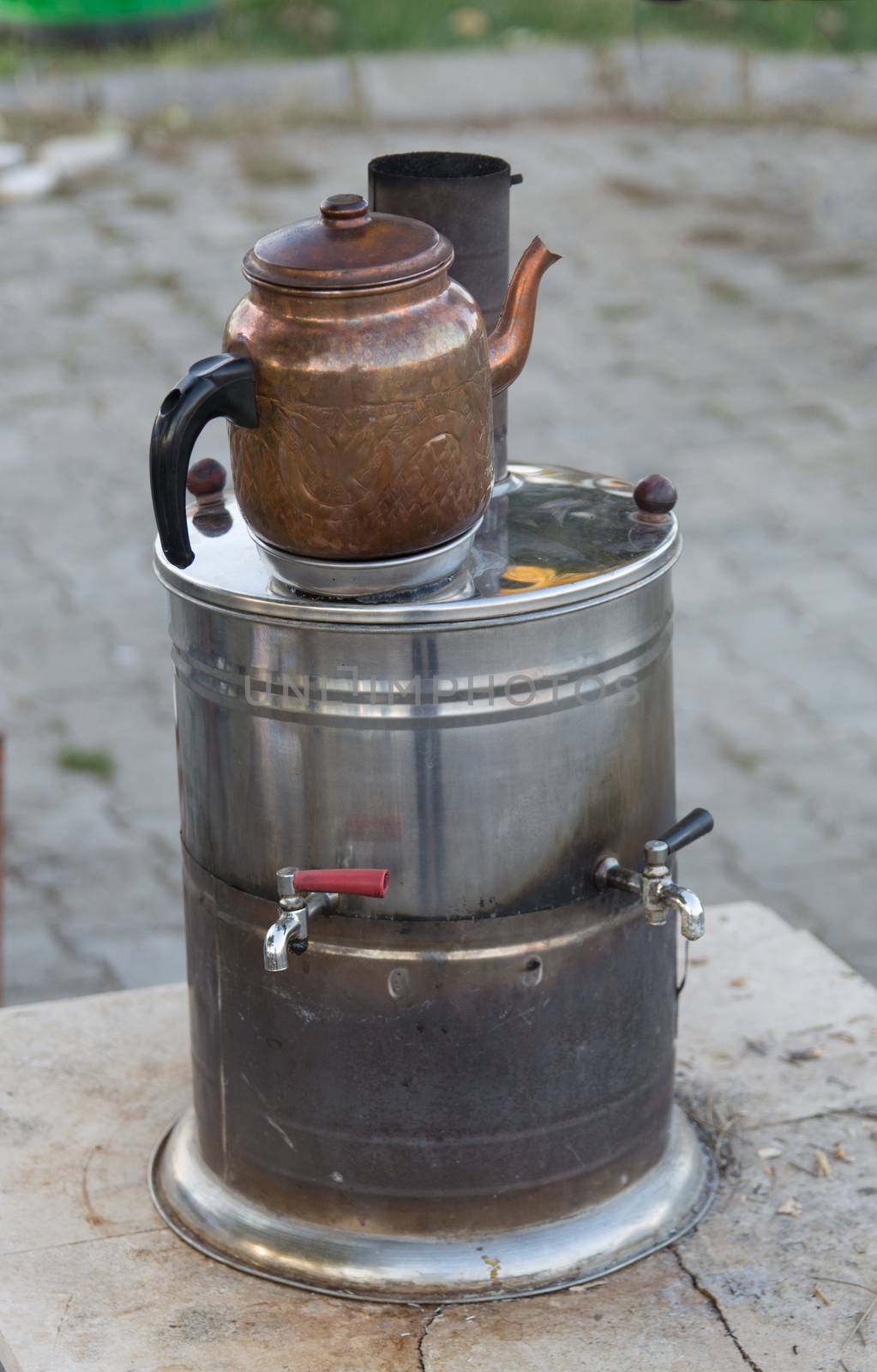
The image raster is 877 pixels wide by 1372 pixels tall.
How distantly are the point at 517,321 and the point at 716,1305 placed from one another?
1145 millimetres

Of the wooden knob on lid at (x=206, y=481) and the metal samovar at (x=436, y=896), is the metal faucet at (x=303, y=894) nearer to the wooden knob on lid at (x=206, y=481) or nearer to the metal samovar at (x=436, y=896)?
the metal samovar at (x=436, y=896)

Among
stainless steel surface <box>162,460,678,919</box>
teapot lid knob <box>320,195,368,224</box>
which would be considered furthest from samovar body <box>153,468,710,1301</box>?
teapot lid knob <box>320,195,368,224</box>

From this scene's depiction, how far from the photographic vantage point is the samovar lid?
1.95m

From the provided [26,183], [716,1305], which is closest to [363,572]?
[716,1305]

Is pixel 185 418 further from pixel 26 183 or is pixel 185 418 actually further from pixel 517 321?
pixel 26 183

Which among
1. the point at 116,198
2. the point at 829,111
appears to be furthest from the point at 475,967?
the point at 829,111

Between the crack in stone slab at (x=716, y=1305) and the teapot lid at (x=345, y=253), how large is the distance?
1177 millimetres

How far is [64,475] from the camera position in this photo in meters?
5.86

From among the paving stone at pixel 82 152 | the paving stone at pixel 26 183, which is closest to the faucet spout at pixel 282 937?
the paving stone at pixel 26 183

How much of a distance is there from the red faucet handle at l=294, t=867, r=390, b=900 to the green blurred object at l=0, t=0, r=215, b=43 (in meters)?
8.73

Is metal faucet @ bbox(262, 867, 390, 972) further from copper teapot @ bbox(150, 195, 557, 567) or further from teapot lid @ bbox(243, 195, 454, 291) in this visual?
teapot lid @ bbox(243, 195, 454, 291)

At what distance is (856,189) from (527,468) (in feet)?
21.3

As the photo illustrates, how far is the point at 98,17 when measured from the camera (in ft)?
31.9

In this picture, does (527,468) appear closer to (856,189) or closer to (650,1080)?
(650,1080)
